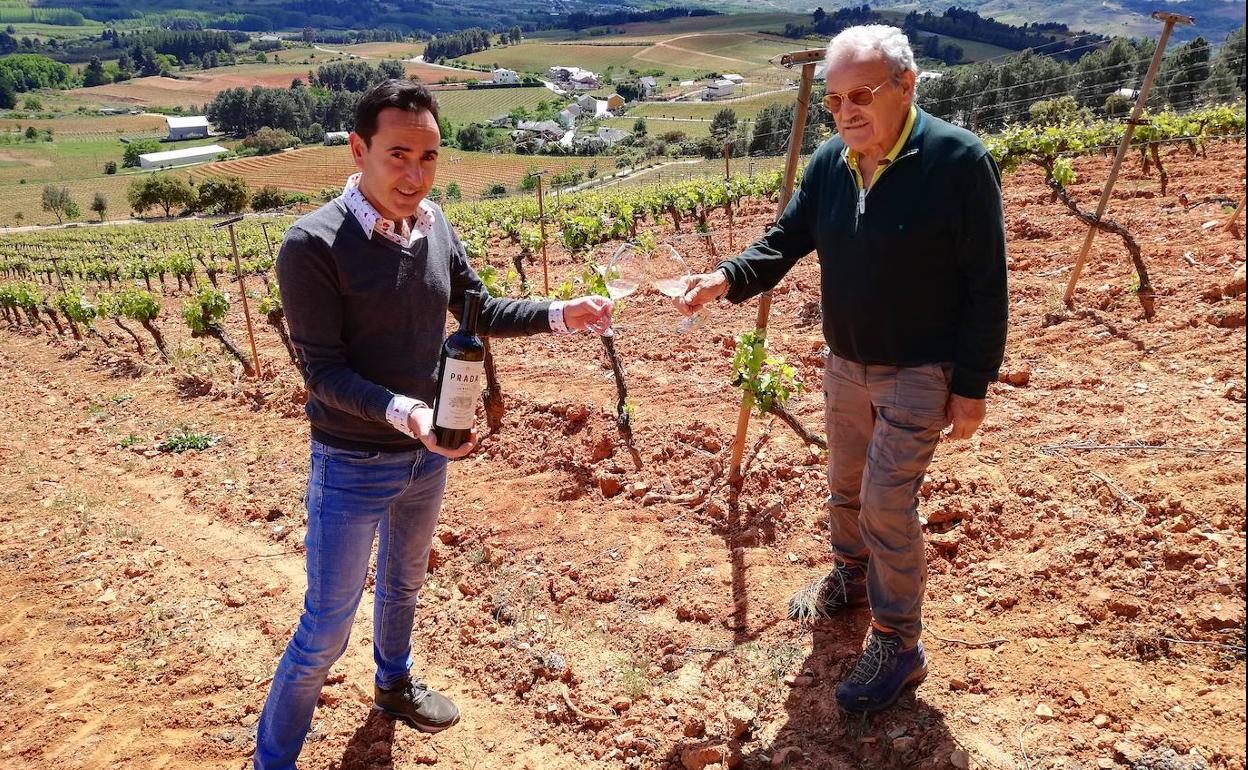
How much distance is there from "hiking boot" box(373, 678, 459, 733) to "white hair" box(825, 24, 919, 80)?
308cm

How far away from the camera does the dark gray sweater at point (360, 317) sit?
2359mm

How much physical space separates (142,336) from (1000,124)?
34792mm

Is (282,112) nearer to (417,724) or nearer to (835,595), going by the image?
(417,724)

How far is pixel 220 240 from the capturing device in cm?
3769

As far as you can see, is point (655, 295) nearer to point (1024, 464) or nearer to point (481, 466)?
point (481, 466)

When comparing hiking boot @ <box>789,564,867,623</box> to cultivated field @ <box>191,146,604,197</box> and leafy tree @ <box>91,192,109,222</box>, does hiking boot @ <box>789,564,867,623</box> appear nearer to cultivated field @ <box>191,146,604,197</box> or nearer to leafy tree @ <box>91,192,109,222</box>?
cultivated field @ <box>191,146,604,197</box>

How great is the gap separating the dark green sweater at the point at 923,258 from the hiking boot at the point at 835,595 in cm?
115

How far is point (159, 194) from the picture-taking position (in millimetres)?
57219

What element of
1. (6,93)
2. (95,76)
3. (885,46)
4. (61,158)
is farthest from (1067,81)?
(95,76)

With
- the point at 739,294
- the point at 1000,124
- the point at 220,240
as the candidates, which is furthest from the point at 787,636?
the point at 220,240

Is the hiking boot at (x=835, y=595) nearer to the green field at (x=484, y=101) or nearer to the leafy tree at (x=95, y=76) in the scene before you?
the green field at (x=484, y=101)

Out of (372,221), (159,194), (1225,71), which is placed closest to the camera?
(372,221)

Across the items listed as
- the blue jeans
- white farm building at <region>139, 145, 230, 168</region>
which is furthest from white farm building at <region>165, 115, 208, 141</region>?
the blue jeans

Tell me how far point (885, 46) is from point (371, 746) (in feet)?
11.3
